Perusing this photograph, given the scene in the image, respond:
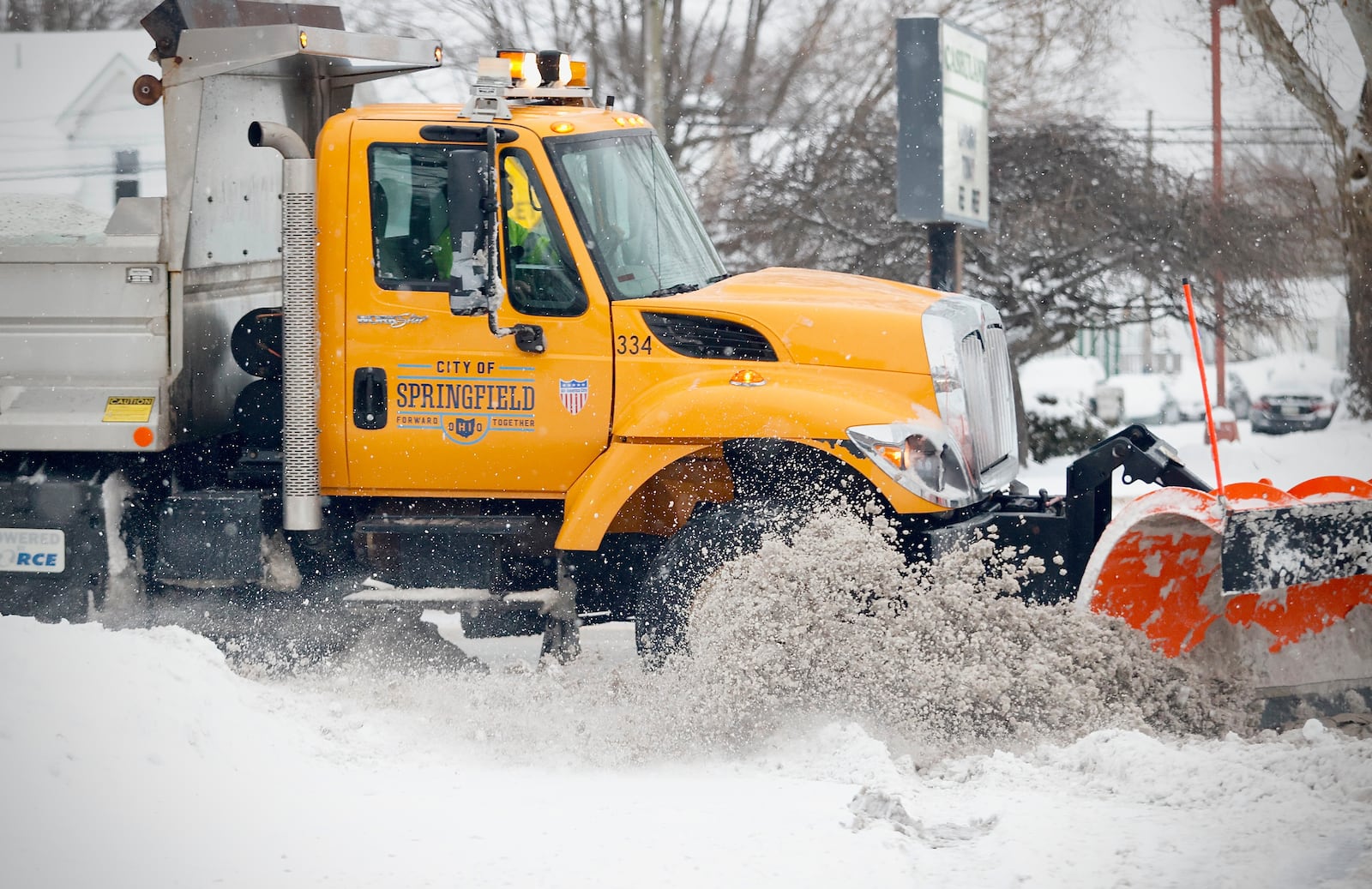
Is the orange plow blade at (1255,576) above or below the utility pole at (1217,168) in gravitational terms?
below

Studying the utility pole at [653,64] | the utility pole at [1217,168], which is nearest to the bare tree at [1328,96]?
the utility pole at [1217,168]

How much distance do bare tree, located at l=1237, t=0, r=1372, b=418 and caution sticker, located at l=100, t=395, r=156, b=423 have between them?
13.8m

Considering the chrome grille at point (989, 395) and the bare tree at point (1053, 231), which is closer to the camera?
the chrome grille at point (989, 395)

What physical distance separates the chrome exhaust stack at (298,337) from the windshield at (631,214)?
42.5 inches

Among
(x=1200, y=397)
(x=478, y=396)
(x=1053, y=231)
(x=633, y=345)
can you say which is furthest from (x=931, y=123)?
(x=1200, y=397)

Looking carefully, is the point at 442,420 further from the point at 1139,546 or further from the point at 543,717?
the point at 1139,546

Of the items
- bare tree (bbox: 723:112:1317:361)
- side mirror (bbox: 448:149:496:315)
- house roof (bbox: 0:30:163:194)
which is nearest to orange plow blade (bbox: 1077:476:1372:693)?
side mirror (bbox: 448:149:496:315)

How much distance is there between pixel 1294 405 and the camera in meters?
24.4

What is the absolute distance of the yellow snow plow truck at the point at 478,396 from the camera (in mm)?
5512

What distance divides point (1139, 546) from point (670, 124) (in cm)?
1190

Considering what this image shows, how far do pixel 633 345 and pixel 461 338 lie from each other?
2.36 feet

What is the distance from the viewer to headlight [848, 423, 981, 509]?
17.6ft

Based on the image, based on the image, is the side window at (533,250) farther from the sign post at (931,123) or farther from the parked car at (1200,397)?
the parked car at (1200,397)

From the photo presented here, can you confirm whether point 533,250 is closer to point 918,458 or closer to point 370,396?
point 370,396
